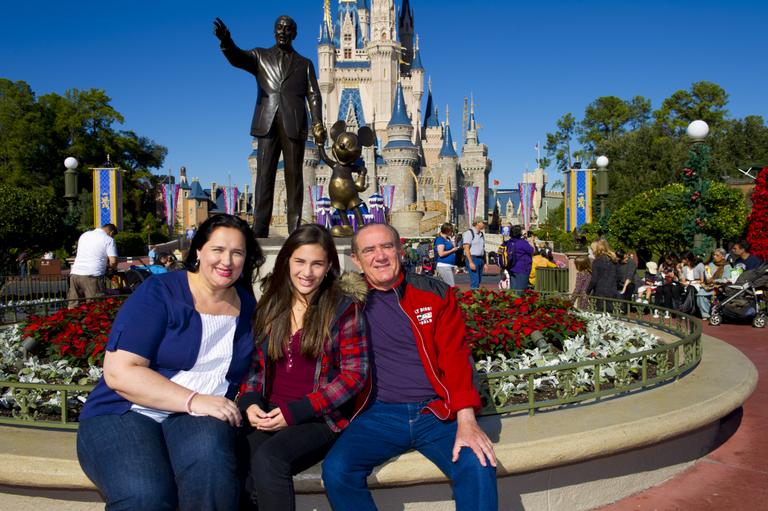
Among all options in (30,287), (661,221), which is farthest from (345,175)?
(661,221)

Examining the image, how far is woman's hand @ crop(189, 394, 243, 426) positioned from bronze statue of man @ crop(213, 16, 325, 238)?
3.64 meters

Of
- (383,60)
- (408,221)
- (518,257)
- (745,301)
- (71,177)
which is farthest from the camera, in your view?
(383,60)

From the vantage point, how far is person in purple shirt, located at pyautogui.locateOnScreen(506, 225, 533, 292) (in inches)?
353

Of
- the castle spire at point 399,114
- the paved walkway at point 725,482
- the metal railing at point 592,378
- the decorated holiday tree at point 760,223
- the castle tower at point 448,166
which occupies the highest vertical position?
the castle spire at point 399,114

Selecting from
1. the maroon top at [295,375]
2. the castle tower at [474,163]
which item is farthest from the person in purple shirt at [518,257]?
the castle tower at [474,163]

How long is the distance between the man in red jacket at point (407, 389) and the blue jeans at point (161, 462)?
1.44 ft

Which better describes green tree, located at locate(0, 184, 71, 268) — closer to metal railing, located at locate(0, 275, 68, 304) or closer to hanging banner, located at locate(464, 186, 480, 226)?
metal railing, located at locate(0, 275, 68, 304)

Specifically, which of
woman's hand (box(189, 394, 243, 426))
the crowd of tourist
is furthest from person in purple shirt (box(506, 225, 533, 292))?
woman's hand (box(189, 394, 243, 426))

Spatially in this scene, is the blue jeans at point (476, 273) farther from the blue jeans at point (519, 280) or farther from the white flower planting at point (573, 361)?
the white flower planting at point (573, 361)

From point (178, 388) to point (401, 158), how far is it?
62.3 metres

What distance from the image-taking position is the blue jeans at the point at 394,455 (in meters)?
2.49

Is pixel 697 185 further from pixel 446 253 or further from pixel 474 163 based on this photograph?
pixel 474 163

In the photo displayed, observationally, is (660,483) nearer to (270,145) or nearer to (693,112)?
(270,145)

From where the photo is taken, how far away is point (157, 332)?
251cm
